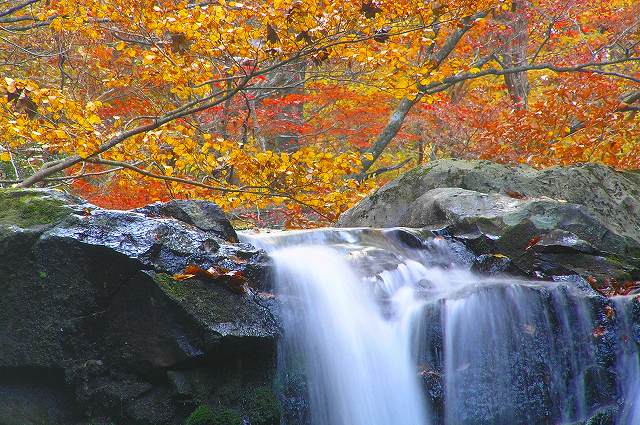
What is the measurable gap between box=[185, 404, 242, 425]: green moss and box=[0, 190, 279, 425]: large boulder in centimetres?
2

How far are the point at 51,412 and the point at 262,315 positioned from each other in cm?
146

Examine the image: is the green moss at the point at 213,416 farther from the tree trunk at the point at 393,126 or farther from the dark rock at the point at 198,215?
the tree trunk at the point at 393,126

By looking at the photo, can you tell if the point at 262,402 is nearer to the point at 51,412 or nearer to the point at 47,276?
the point at 51,412

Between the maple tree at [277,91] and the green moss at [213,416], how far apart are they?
10.6 feet

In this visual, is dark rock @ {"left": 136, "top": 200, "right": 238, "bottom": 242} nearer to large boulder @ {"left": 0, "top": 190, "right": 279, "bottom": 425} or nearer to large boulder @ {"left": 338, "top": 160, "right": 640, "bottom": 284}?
large boulder @ {"left": 0, "top": 190, "right": 279, "bottom": 425}

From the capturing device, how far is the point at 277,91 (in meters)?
8.65

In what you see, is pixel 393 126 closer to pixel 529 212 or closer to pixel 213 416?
pixel 529 212

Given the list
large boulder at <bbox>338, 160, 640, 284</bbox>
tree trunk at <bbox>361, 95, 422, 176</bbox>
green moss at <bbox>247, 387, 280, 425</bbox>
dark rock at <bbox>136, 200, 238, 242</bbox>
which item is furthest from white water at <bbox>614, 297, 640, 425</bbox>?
tree trunk at <bbox>361, 95, 422, 176</bbox>

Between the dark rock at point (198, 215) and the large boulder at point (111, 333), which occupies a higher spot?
the dark rock at point (198, 215)

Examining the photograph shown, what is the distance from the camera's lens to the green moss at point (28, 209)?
3.87 meters

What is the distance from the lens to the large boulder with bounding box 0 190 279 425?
3.63 m

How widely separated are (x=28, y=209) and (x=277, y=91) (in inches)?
204

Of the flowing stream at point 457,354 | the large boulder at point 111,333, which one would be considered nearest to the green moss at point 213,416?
the large boulder at point 111,333

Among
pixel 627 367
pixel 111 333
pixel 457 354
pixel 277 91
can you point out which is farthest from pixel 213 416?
pixel 277 91
